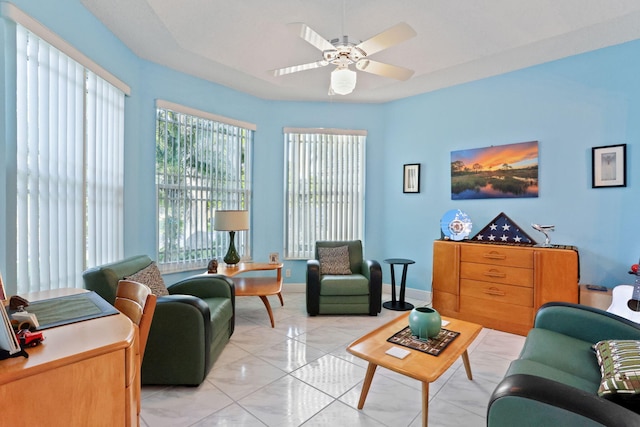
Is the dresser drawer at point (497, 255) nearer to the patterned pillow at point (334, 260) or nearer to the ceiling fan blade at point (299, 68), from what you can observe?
the patterned pillow at point (334, 260)

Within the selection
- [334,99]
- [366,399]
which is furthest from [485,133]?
[366,399]

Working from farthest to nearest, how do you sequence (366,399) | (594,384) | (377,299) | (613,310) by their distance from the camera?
1. (377,299)
2. (613,310)
3. (366,399)
4. (594,384)

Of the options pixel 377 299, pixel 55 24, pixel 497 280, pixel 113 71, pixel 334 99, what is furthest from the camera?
pixel 334 99

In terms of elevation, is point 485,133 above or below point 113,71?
below

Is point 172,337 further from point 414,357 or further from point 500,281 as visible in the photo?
point 500,281

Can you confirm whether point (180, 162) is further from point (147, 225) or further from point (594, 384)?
point (594, 384)

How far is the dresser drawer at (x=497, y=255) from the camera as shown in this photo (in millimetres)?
3104

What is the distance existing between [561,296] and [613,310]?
1.20 ft

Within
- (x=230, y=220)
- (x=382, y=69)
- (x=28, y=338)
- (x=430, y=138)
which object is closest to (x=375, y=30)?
(x=382, y=69)

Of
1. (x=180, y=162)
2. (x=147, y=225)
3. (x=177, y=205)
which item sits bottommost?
(x=147, y=225)

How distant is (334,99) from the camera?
14.9 ft

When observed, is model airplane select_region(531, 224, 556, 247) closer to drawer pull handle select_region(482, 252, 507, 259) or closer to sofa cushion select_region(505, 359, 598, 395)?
drawer pull handle select_region(482, 252, 507, 259)

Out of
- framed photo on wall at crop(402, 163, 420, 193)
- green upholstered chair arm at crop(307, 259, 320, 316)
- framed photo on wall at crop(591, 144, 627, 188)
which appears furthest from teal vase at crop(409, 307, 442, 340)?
framed photo on wall at crop(402, 163, 420, 193)

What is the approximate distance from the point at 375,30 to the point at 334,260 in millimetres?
2666
